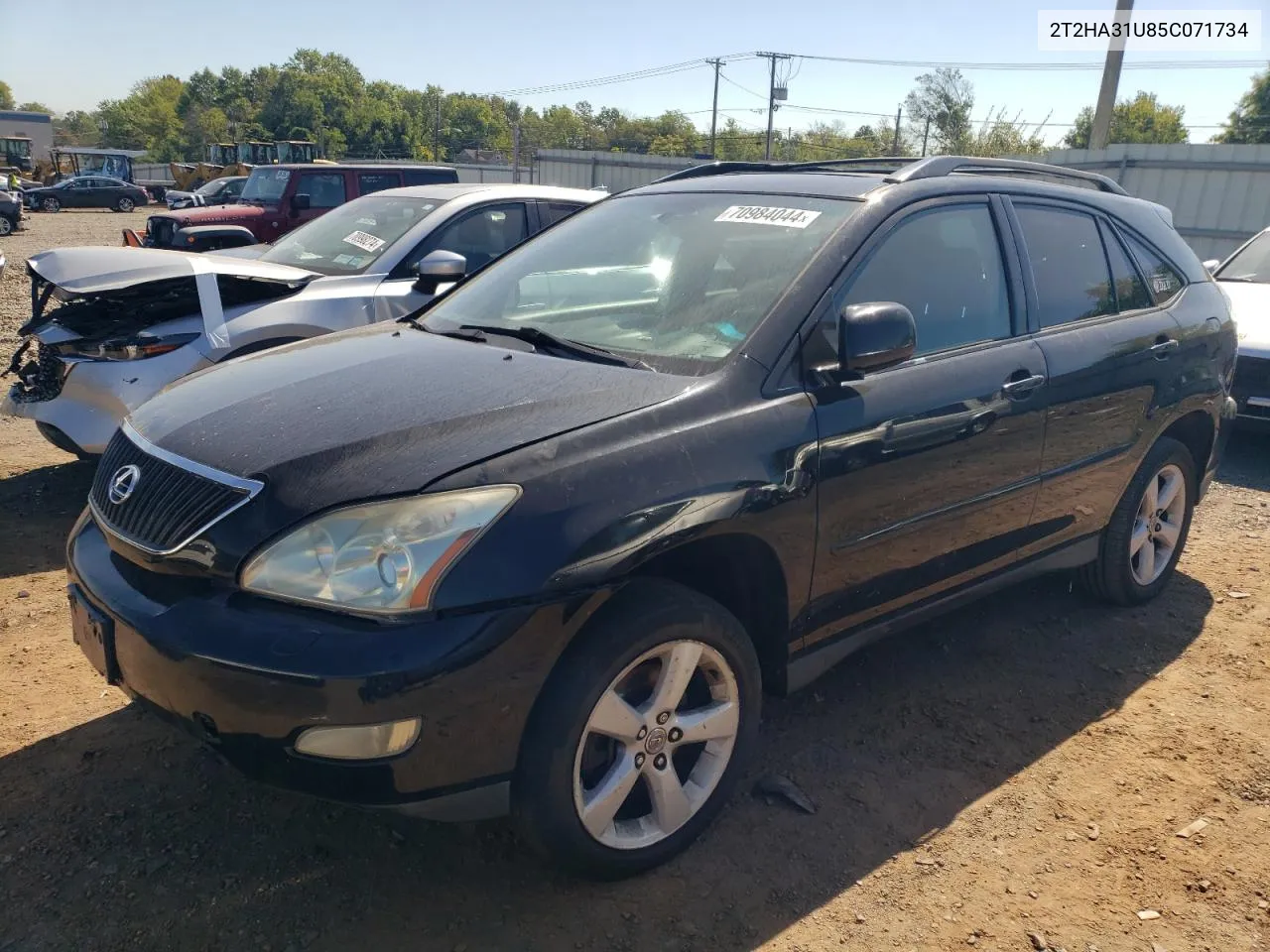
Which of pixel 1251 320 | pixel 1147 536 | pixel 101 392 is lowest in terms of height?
pixel 1147 536

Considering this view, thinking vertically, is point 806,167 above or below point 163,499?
above

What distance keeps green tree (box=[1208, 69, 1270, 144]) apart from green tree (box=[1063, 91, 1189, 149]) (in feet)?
10.6

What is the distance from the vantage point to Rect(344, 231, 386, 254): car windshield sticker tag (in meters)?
5.97

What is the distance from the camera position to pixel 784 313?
271cm

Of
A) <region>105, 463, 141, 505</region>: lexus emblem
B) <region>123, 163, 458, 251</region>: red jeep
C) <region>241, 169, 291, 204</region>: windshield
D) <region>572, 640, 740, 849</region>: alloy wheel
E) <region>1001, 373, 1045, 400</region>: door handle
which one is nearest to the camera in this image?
<region>572, 640, 740, 849</region>: alloy wheel

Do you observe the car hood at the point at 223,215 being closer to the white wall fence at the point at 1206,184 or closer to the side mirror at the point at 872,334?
the side mirror at the point at 872,334

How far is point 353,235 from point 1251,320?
21.0ft

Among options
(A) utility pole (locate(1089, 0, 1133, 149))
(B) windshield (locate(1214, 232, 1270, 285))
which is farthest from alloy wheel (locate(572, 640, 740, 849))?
(A) utility pole (locate(1089, 0, 1133, 149))

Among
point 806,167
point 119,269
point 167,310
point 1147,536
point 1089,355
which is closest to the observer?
point 1089,355

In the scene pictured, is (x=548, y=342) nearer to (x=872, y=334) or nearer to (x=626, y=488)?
(x=626, y=488)

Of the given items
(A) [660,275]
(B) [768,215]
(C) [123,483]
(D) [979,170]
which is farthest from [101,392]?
(D) [979,170]

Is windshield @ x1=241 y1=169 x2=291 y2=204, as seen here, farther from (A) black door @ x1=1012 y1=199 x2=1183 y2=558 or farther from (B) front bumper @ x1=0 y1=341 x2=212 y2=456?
(A) black door @ x1=1012 y1=199 x2=1183 y2=558

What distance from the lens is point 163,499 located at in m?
2.35

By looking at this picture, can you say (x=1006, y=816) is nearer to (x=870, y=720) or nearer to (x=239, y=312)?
(x=870, y=720)
